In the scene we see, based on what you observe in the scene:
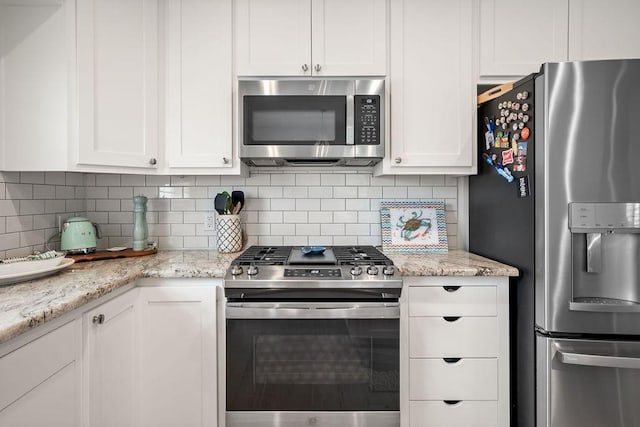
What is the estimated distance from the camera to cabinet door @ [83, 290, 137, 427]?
1.33 meters

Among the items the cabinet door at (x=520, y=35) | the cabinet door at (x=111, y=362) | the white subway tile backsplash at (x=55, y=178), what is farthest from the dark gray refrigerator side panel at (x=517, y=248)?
the white subway tile backsplash at (x=55, y=178)

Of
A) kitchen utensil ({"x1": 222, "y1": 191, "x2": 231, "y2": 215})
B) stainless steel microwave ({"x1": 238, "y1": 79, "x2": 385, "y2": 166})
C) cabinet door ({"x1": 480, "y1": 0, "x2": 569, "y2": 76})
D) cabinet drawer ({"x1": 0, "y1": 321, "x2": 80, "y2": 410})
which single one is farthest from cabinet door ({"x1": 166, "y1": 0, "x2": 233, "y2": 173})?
cabinet door ({"x1": 480, "y1": 0, "x2": 569, "y2": 76})

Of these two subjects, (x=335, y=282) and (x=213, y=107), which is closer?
(x=335, y=282)

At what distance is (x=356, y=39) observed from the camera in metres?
1.98

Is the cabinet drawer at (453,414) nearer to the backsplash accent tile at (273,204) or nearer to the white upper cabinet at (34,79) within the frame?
the backsplash accent tile at (273,204)

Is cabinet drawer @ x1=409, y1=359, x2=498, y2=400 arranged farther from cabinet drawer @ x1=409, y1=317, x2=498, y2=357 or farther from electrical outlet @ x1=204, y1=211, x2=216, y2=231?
electrical outlet @ x1=204, y1=211, x2=216, y2=231

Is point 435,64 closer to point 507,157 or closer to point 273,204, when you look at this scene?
point 507,157

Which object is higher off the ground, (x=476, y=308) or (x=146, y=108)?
(x=146, y=108)

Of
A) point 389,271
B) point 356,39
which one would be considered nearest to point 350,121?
point 356,39

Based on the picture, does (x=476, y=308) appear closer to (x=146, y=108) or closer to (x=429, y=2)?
(x=429, y=2)

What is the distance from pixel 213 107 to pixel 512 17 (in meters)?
1.63

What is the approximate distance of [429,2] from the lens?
1.98m

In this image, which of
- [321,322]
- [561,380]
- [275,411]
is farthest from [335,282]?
[561,380]

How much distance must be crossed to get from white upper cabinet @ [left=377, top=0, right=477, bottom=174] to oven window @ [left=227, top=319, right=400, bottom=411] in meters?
0.93
